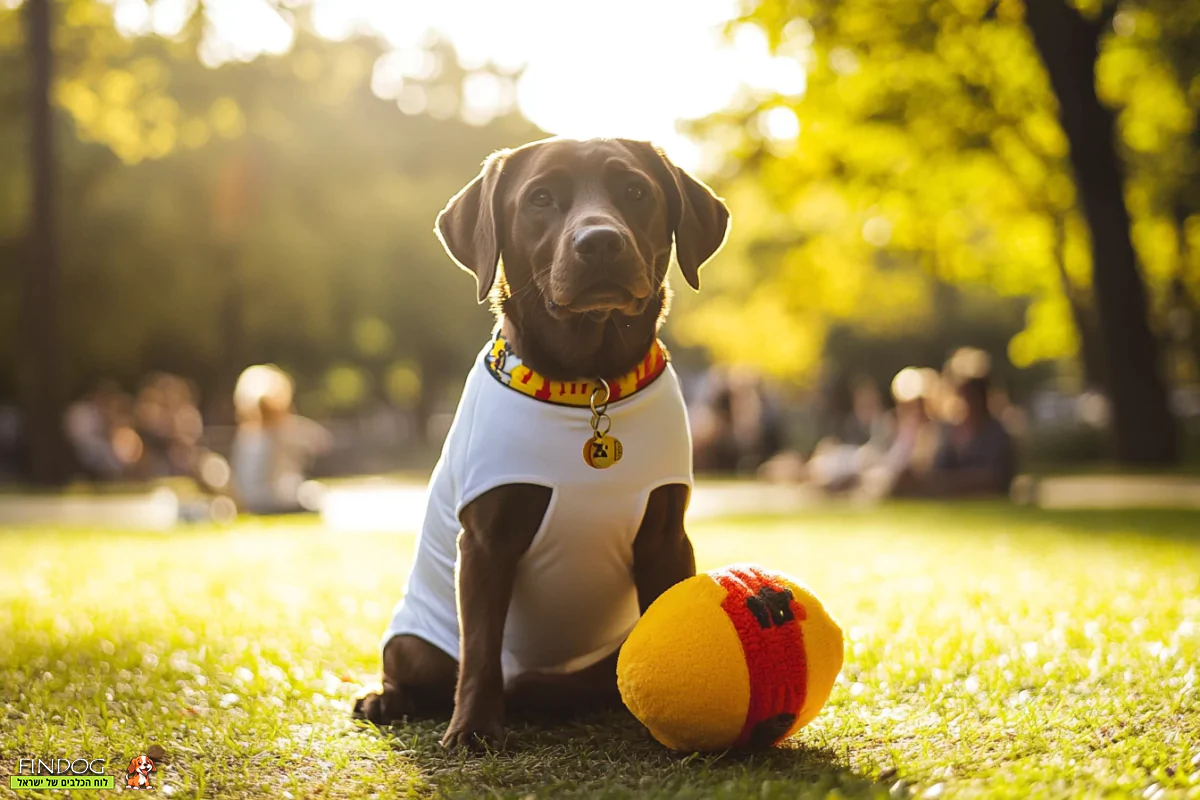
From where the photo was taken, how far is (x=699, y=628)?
321cm

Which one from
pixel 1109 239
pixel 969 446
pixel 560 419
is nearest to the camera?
pixel 560 419

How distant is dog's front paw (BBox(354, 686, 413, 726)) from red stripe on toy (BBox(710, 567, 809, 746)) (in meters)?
1.23

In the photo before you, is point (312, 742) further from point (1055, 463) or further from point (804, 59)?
point (1055, 463)

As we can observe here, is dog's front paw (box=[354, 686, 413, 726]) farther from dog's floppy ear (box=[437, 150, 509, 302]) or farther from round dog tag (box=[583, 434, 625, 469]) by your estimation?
dog's floppy ear (box=[437, 150, 509, 302])

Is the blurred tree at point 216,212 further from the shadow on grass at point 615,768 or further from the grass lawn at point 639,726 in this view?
the shadow on grass at point 615,768

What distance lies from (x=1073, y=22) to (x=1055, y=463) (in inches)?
446

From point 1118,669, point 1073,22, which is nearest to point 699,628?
point 1118,669

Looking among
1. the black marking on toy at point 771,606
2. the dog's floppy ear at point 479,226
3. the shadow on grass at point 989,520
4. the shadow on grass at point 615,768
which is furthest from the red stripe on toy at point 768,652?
the shadow on grass at point 989,520

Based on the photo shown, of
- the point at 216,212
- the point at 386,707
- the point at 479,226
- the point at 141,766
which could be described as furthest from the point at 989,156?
the point at 141,766

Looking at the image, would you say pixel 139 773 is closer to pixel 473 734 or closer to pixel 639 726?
pixel 473 734

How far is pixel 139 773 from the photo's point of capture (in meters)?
3.20

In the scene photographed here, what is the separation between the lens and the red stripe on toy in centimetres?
319

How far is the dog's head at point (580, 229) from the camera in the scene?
3.46m

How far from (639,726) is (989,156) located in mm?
18014
